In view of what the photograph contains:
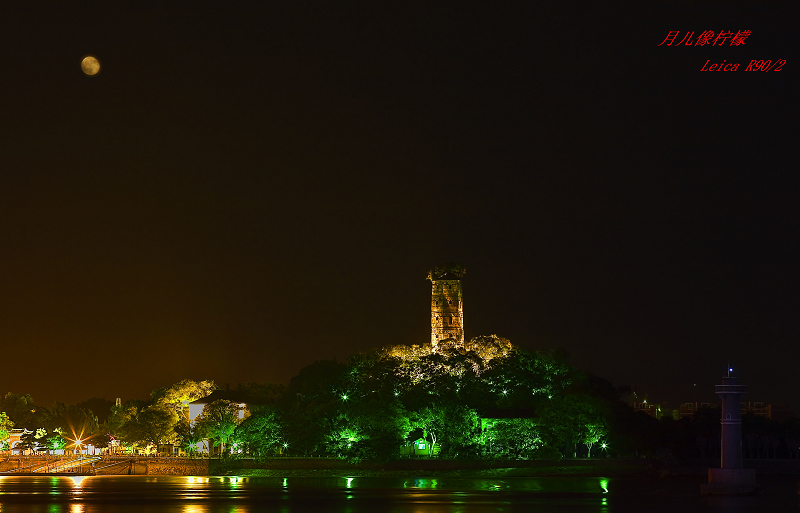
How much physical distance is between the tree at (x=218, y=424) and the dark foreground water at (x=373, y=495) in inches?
532

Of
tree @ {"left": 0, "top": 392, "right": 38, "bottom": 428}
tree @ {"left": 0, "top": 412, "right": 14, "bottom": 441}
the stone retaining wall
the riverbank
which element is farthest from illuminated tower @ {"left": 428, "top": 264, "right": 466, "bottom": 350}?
tree @ {"left": 0, "top": 392, "right": 38, "bottom": 428}

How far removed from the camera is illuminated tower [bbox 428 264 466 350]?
11150cm

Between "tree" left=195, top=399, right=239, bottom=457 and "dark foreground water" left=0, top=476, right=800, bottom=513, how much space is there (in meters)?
13.5

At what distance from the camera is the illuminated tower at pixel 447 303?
112m

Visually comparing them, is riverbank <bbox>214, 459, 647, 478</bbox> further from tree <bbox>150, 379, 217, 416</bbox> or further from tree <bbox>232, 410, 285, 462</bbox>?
tree <bbox>150, 379, 217, 416</bbox>

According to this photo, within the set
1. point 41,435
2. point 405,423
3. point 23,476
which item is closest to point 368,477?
point 405,423

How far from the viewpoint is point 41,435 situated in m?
134

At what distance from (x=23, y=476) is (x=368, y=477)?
26545 mm

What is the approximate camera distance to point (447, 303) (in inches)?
4407

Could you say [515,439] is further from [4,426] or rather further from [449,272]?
[4,426]

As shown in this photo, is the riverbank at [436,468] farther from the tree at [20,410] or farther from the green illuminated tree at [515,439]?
the tree at [20,410]

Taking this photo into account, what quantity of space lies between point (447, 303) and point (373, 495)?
154ft

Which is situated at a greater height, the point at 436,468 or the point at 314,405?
the point at 314,405

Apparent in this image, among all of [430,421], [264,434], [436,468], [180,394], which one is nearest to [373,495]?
[436,468]
